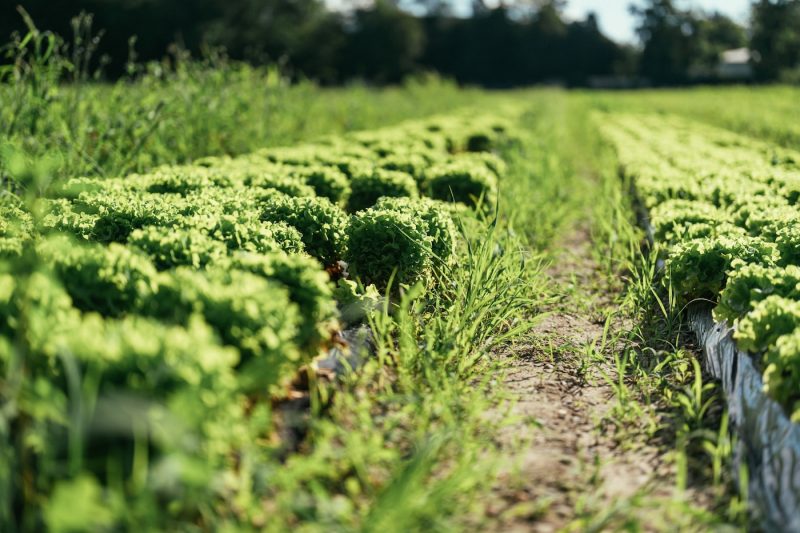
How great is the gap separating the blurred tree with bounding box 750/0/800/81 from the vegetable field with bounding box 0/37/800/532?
56.9 metres

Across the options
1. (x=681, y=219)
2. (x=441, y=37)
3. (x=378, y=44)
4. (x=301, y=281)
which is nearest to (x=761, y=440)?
(x=301, y=281)

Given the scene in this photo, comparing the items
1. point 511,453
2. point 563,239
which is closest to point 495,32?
point 563,239

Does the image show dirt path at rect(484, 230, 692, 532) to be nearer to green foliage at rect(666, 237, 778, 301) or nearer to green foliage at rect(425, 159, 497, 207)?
green foliage at rect(666, 237, 778, 301)

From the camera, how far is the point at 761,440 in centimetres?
296

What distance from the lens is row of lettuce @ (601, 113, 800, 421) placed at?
316 cm

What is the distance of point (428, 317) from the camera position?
178 inches

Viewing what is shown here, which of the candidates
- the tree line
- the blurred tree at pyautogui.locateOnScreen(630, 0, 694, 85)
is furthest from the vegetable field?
the blurred tree at pyautogui.locateOnScreen(630, 0, 694, 85)

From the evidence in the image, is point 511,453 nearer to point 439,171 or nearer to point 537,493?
point 537,493

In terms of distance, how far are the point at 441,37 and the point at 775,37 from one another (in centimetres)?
2874

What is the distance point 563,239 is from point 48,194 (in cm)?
507

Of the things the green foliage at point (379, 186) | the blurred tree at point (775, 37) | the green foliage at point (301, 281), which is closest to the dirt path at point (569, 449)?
the green foliage at point (301, 281)

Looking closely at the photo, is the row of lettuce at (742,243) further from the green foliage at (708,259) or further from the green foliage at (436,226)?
the green foliage at (436,226)

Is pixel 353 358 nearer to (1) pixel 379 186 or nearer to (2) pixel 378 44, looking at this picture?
(1) pixel 379 186

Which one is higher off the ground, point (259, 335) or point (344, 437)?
point (259, 335)
